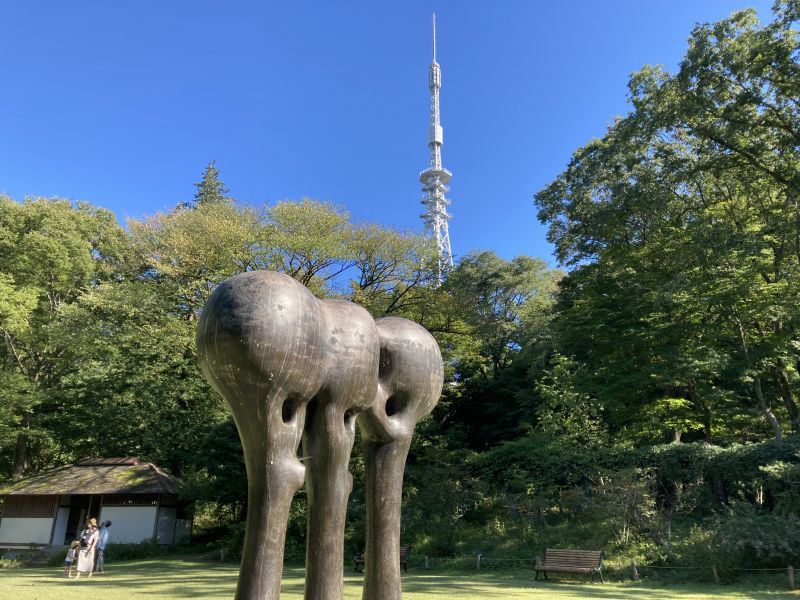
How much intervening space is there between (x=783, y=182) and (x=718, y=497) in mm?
8563

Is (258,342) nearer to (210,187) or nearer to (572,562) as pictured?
(572,562)

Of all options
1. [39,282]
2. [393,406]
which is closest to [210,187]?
[39,282]

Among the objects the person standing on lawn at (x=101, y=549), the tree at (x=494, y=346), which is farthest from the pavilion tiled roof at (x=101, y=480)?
the tree at (x=494, y=346)

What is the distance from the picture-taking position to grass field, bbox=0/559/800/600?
9.66m

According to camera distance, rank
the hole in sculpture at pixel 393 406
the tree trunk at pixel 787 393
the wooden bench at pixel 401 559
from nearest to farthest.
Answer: the hole in sculpture at pixel 393 406
the wooden bench at pixel 401 559
the tree trunk at pixel 787 393

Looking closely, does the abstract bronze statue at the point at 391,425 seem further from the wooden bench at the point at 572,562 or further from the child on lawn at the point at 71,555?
the child on lawn at the point at 71,555

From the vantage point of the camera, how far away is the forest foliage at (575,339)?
15656 millimetres

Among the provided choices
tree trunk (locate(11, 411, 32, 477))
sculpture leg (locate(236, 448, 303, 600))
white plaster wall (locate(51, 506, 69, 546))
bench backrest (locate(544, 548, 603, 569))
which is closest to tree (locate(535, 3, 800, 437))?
bench backrest (locate(544, 548, 603, 569))

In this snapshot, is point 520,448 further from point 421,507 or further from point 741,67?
point 741,67

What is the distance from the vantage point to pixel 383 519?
20.1 feet

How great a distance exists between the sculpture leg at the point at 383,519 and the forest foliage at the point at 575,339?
9439 millimetres

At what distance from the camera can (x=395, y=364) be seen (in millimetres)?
6328

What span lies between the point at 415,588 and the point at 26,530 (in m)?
19.4

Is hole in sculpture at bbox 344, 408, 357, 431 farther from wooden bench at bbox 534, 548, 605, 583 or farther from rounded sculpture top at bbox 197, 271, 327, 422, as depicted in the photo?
wooden bench at bbox 534, 548, 605, 583
